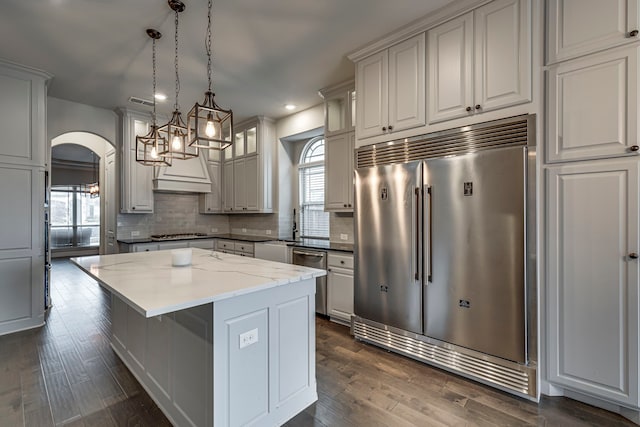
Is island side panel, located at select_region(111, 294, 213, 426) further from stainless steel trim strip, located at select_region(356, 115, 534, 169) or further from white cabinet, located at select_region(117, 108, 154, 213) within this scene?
white cabinet, located at select_region(117, 108, 154, 213)

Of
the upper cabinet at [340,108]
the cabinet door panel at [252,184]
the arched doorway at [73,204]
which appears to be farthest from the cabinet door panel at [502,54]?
the arched doorway at [73,204]

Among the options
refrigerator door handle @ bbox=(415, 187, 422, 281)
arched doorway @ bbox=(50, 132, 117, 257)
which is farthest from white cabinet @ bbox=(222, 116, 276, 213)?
arched doorway @ bbox=(50, 132, 117, 257)

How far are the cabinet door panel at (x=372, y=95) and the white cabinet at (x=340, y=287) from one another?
55.0 inches

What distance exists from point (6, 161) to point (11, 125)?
41cm

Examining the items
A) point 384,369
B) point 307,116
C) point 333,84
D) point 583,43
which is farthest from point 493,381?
point 307,116

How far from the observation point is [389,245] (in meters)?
2.71

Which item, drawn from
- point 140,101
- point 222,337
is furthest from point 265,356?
point 140,101

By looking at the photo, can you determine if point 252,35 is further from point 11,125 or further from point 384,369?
point 384,369

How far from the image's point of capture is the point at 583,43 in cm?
192

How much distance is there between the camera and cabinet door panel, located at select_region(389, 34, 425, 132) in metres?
2.56

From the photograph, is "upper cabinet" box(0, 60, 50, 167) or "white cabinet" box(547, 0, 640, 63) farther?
"upper cabinet" box(0, 60, 50, 167)

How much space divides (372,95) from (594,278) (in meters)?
2.27

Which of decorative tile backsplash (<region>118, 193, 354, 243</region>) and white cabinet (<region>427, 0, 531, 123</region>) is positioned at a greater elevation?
white cabinet (<region>427, 0, 531, 123</region>)

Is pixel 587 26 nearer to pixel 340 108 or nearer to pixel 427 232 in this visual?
pixel 427 232
